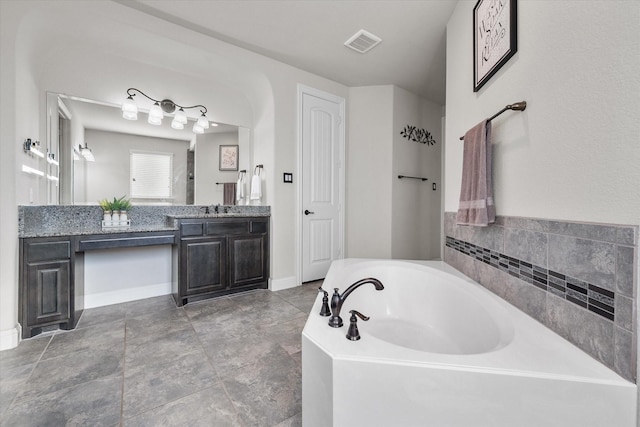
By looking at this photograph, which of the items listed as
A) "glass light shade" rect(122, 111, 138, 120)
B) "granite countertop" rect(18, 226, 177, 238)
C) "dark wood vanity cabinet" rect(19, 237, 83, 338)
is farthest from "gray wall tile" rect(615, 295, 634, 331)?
"glass light shade" rect(122, 111, 138, 120)

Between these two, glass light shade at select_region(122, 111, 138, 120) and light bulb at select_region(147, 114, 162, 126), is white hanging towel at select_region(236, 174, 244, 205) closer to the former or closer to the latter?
light bulb at select_region(147, 114, 162, 126)

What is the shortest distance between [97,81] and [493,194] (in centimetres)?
341

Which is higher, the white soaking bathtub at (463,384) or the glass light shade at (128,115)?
the glass light shade at (128,115)

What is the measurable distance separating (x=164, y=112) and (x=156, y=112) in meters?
0.11

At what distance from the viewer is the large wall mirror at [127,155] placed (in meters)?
2.33

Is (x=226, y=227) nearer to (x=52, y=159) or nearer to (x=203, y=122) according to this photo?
(x=203, y=122)

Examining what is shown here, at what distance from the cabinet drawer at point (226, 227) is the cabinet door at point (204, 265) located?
72 millimetres

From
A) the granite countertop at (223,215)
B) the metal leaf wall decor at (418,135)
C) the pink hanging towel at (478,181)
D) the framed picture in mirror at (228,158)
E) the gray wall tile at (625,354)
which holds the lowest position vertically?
the gray wall tile at (625,354)

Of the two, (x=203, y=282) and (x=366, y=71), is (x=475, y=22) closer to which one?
(x=366, y=71)

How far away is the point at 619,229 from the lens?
736mm

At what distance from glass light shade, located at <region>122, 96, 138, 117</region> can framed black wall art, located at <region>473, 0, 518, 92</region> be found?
2982mm

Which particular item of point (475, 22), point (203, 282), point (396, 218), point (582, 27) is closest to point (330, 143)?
point (396, 218)

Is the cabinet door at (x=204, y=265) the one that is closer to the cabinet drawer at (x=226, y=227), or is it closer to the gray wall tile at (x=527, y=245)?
the cabinet drawer at (x=226, y=227)

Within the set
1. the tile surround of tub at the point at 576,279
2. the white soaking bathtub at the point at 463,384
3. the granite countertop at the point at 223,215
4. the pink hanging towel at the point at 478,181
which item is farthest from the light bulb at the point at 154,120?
the tile surround of tub at the point at 576,279
